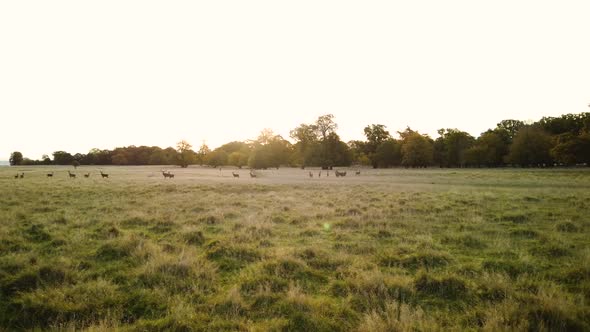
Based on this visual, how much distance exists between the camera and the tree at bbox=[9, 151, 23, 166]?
6862 inches

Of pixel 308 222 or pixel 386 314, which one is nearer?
pixel 386 314

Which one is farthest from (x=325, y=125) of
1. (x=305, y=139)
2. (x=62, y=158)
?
(x=62, y=158)

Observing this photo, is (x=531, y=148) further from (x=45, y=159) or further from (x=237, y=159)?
(x=45, y=159)

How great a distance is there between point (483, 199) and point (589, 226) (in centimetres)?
898

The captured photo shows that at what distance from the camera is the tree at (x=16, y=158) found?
572ft

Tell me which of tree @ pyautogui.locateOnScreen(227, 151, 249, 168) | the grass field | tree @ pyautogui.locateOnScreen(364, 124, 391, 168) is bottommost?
the grass field

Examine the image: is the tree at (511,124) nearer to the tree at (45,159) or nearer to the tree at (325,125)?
the tree at (325,125)

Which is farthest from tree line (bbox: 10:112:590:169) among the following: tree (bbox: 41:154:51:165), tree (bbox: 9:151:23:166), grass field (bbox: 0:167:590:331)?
tree (bbox: 9:151:23:166)

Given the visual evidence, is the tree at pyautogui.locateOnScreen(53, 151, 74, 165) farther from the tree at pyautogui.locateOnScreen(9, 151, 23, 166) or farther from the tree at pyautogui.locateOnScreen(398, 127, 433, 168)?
the tree at pyautogui.locateOnScreen(398, 127, 433, 168)

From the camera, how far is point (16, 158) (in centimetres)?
17588

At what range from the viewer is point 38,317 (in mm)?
5871

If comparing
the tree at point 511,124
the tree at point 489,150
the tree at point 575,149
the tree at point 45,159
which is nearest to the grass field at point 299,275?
the tree at point 575,149

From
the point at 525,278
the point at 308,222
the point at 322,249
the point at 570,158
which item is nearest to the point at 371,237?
the point at 322,249

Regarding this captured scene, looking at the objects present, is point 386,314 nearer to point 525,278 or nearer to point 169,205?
point 525,278
